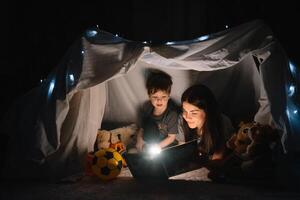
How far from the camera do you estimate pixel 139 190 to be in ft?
10.1

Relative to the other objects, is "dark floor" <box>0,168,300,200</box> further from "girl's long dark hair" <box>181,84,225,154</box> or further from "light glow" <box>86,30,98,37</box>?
"light glow" <box>86,30,98,37</box>

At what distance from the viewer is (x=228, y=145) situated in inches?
144

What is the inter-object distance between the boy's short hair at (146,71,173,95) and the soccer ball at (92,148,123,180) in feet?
2.97

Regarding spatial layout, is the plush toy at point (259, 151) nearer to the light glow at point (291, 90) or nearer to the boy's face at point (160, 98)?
the light glow at point (291, 90)

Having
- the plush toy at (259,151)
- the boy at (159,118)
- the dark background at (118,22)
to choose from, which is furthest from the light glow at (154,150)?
the dark background at (118,22)

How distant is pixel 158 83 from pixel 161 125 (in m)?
0.44

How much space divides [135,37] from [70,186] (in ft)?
10.8

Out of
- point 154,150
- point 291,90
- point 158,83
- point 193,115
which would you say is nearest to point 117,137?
point 154,150

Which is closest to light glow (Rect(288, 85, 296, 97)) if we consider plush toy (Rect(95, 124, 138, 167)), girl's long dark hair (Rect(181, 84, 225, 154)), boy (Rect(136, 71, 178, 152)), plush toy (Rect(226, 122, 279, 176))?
plush toy (Rect(226, 122, 279, 176))

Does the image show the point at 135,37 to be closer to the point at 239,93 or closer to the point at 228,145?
the point at 239,93

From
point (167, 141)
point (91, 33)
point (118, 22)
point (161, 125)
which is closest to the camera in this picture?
point (91, 33)

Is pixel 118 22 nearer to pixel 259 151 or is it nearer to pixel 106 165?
pixel 106 165

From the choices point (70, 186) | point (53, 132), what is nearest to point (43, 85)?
point (53, 132)

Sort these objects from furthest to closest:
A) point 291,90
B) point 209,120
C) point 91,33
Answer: point 209,120 < point 91,33 < point 291,90
